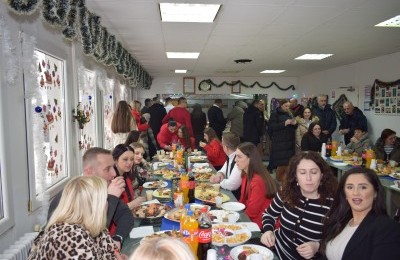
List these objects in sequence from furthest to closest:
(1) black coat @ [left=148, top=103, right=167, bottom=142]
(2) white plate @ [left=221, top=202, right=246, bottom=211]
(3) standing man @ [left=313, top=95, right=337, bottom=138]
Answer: (1) black coat @ [left=148, top=103, right=167, bottom=142], (3) standing man @ [left=313, top=95, right=337, bottom=138], (2) white plate @ [left=221, top=202, right=246, bottom=211]

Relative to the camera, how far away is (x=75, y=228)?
1.59 m

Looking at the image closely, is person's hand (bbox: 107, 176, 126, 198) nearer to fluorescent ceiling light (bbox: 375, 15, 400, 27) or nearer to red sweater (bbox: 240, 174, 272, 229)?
red sweater (bbox: 240, 174, 272, 229)

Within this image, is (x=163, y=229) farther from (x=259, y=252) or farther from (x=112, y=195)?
(x=259, y=252)

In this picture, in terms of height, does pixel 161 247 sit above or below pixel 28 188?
above

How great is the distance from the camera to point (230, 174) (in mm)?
3762

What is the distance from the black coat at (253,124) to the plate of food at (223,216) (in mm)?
5690

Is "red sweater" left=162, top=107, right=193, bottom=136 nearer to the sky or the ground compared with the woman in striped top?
nearer to the sky

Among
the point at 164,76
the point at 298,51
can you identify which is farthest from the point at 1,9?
the point at 164,76

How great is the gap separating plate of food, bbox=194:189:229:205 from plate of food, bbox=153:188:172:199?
30cm

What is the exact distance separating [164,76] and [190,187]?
32.9 ft

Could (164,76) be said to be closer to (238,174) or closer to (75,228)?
(238,174)

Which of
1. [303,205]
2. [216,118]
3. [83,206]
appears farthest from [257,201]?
[216,118]

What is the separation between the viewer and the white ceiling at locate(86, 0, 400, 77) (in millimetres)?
3708

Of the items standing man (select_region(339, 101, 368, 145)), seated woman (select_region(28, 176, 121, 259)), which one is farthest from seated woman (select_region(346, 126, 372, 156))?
seated woman (select_region(28, 176, 121, 259))
